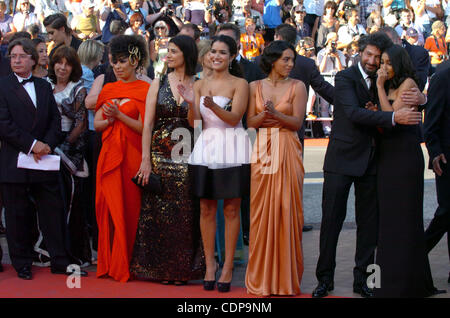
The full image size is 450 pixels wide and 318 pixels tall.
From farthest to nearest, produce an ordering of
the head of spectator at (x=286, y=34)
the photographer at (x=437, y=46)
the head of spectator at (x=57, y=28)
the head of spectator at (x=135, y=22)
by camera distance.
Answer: the photographer at (x=437, y=46) < the head of spectator at (x=135, y=22) < the head of spectator at (x=57, y=28) < the head of spectator at (x=286, y=34)

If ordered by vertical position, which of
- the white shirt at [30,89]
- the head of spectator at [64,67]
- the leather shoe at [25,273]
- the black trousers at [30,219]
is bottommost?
the leather shoe at [25,273]

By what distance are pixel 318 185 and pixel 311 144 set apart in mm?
4575

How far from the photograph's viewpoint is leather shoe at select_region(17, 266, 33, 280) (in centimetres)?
652

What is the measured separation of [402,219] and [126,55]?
2837mm

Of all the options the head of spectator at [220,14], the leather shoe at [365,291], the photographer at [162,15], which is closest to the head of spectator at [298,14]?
the head of spectator at [220,14]

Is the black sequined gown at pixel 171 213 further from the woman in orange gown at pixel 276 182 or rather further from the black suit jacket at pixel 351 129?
the black suit jacket at pixel 351 129

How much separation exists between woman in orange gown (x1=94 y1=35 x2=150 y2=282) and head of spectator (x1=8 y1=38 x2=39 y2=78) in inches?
27.6

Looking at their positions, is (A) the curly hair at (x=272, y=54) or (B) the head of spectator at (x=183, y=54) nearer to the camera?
(A) the curly hair at (x=272, y=54)

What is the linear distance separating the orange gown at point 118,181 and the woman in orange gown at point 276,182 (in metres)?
1.17

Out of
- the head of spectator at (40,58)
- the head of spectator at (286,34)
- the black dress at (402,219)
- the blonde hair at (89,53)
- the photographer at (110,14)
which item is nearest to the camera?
the black dress at (402,219)

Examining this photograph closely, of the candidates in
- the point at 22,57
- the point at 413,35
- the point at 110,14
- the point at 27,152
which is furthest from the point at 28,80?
the point at 413,35

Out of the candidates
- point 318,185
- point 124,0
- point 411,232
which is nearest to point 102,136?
point 411,232

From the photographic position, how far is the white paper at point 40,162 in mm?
6508

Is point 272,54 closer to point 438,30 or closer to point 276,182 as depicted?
point 276,182
